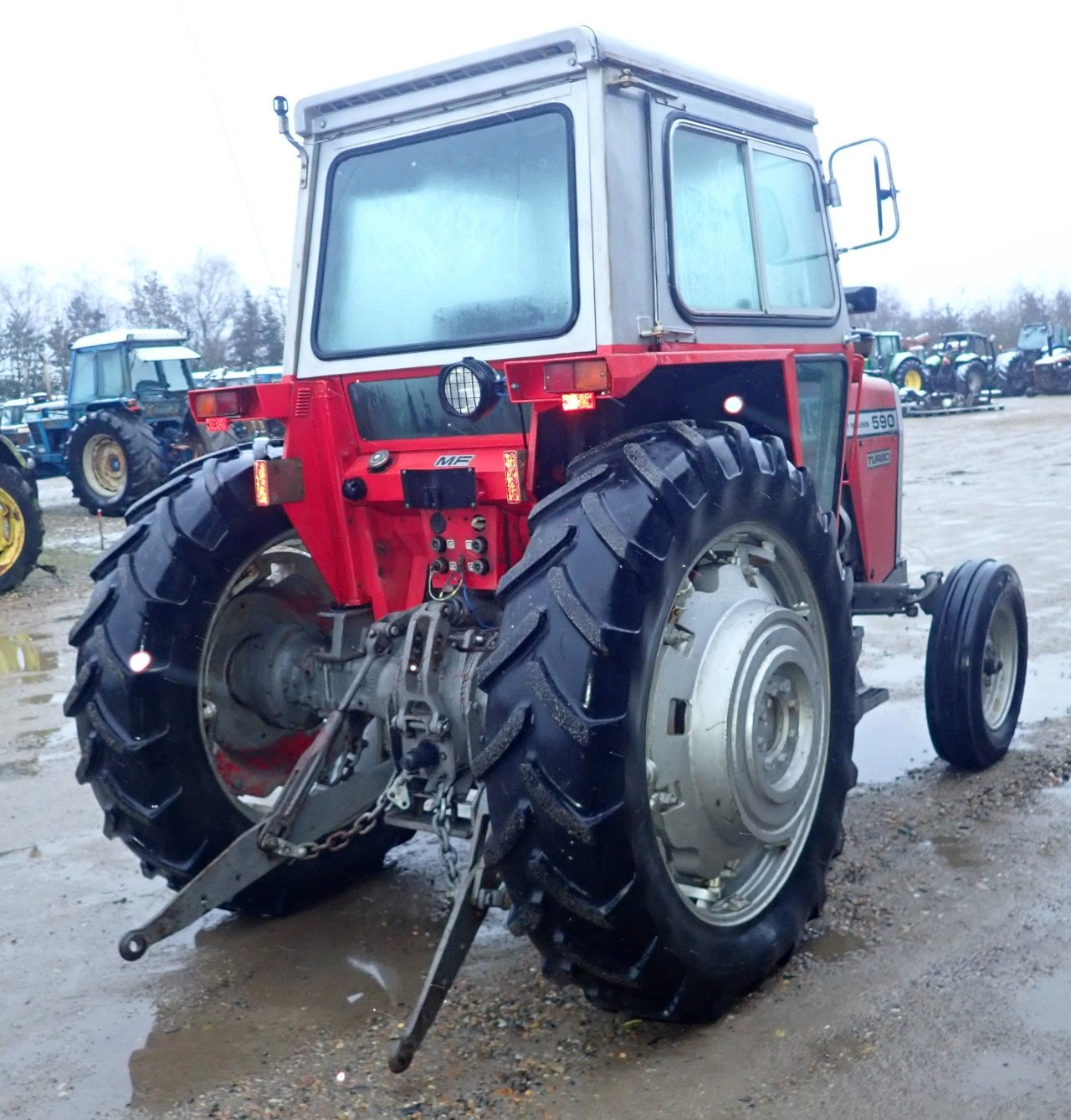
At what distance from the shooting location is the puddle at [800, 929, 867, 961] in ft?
11.8

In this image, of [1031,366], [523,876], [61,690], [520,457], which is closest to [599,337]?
[520,457]

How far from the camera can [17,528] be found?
11.5m

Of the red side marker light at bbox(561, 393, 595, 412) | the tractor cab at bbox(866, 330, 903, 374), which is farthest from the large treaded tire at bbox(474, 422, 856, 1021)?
the tractor cab at bbox(866, 330, 903, 374)

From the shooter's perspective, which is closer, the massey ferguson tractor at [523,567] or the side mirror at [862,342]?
the massey ferguson tractor at [523,567]

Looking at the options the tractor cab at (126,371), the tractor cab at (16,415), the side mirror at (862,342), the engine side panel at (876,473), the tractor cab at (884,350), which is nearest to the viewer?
the side mirror at (862,342)

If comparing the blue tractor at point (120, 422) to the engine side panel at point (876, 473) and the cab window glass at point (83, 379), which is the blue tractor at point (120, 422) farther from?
the engine side panel at point (876, 473)

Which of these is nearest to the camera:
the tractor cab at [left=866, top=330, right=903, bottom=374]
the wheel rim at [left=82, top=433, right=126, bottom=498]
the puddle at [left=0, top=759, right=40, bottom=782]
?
the puddle at [left=0, top=759, right=40, bottom=782]

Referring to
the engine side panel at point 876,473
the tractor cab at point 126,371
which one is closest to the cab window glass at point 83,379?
the tractor cab at point 126,371

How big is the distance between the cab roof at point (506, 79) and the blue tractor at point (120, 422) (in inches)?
502

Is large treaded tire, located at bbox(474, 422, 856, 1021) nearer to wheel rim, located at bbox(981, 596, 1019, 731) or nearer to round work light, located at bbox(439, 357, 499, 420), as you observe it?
round work light, located at bbox(439, 357, 499, 420)

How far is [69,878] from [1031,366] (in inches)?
1326

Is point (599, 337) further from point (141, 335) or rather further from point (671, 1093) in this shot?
point (141, 335)

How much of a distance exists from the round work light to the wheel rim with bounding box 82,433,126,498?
1470 cm

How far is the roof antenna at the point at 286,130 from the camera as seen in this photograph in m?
3.93
